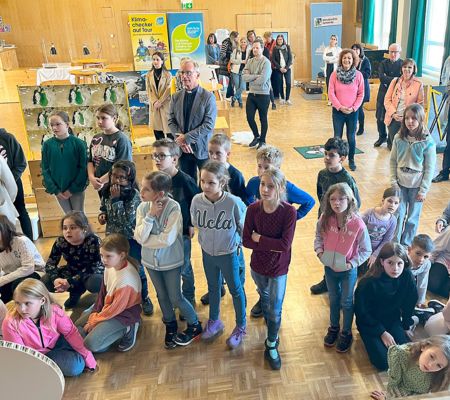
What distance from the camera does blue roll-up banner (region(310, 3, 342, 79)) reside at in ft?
38.6

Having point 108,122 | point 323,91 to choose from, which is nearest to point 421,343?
point 108,122

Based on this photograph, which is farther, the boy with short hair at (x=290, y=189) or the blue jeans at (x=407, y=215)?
the blue jeans at (x=407, y=215)

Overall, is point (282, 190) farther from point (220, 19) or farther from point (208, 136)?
point (220, 19)

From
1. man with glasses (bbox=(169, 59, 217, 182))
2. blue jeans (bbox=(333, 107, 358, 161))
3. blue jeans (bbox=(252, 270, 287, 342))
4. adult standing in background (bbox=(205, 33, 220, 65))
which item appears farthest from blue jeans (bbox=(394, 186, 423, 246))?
adult standing in background (bbox=(205, 33, 220, 65))

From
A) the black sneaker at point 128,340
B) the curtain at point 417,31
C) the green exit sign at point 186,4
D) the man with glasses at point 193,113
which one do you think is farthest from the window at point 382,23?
the black sneaker at point 128,340

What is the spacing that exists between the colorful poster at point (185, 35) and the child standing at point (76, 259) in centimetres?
923

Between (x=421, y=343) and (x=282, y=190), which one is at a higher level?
(x=282, y=190)

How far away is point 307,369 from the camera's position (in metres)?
2.63

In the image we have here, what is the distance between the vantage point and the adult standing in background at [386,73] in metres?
6.20

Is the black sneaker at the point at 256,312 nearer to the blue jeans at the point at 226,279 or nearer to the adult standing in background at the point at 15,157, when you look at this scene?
the blue jeans at the point at 226,279

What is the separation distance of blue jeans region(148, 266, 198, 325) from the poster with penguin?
2.29 metres

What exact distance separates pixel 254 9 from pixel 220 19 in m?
0.95

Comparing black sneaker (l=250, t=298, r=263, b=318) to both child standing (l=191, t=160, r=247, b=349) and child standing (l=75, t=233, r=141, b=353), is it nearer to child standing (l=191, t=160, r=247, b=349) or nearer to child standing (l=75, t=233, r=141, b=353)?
child standing (l=191, t=160, r=247, b=349)

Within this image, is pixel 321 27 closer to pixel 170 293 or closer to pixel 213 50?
pixel 213 50
